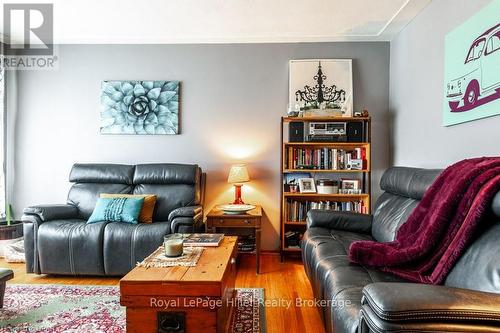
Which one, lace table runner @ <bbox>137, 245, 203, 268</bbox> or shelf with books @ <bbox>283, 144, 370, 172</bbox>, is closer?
lace table runner @ <bbox>137, 245, 203, 268</bbox>

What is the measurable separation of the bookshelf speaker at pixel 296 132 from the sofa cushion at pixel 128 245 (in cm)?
153

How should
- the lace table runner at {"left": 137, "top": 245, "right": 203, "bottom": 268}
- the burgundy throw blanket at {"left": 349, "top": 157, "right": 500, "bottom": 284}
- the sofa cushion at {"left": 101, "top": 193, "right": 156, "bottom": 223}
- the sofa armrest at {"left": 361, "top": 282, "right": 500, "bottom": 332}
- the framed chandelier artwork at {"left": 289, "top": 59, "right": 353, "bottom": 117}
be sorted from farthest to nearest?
the framed chandelier artwork at {"left": 289, "top": 59, "right": 353, "bottom": 117}
the sofa cushion at {"left": 101, "top": 193, "right": 156, "bottom": 223}
the lace table runner at {"left": 137, "top": 245, "right": 203, "bottom": 268}
the burgundy throw blanket at {"left": 349, "top": 157, "right": 500, "bottom": 284}
the sofa armrest at {"left": 361, "top": 282, "right": 500, "bottom": 332}

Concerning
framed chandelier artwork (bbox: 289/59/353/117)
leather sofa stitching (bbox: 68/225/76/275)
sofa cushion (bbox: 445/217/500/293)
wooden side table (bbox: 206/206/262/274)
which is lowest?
leather sofa stitching (bbox: 68/225/76/275)

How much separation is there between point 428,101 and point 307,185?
4.46 ft

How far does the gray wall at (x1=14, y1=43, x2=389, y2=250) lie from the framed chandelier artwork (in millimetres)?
96

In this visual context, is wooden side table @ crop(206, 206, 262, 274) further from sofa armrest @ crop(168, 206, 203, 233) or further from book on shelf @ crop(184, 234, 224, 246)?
book on shelf @ crop(184, 234, 224, 246)

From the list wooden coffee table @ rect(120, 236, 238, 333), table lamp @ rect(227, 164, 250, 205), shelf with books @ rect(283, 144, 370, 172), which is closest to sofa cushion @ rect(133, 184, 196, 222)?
table lamp @ rect(227, 164, 250, 205)

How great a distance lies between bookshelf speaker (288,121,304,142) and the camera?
318cm

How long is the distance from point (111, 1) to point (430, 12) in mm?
2742

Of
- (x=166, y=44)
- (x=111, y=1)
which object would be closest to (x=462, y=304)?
(x=111, y=1)

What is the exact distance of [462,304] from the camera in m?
0.81

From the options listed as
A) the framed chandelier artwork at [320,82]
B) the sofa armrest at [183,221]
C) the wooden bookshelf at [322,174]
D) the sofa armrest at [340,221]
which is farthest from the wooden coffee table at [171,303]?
the framed chandelier artwork at [320,82]

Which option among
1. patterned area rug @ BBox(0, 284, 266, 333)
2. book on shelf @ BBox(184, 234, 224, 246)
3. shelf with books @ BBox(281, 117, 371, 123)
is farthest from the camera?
shelf with books @ BBox(281, 117, 371, 123)

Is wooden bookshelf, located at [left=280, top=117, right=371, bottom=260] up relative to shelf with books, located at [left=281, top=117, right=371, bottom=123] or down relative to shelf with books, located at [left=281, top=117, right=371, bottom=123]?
down
